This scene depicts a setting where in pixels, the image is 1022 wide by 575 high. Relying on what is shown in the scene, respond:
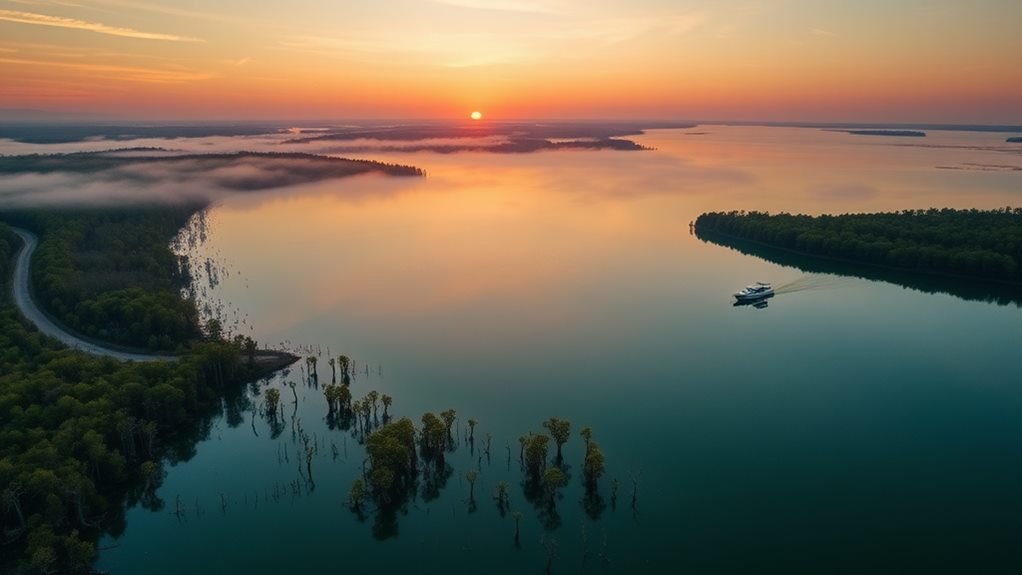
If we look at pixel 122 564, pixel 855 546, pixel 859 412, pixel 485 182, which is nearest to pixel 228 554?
pixel 122 564

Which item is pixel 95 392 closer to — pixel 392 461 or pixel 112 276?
pixel 392 461

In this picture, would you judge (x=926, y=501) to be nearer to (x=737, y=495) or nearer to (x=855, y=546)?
(x=855, y=546)

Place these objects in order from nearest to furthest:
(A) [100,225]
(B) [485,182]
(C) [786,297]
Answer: (C) [786,297] → (A) [100,225] → (B) [485,182]

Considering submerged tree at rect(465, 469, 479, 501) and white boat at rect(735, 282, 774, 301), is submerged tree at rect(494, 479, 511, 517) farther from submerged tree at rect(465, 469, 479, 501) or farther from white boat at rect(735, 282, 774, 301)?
white boat at rect(735, 282, 774, 301)

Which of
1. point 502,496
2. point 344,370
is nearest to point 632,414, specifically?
point 502,496

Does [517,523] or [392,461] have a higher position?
[392,461]

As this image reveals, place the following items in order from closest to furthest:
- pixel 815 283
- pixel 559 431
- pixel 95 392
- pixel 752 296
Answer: pixel 559 431 < pixel 95 392 < pixel 752 296 < pixel 815 283

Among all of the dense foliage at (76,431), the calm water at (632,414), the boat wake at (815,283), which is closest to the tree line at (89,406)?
the dense foliage at (76,431)

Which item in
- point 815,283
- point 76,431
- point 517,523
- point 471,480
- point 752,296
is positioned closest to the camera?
point 517,523
